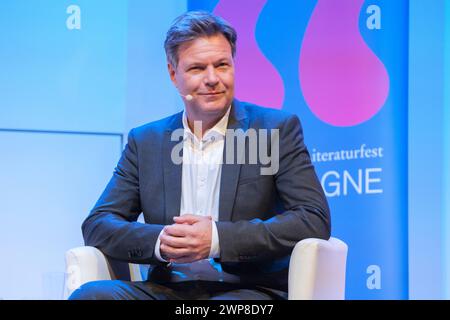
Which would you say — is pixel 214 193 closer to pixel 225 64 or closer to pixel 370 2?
pixel 225 64

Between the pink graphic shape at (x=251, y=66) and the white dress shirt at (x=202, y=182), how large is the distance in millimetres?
1439

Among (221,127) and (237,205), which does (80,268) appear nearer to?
(237,205)

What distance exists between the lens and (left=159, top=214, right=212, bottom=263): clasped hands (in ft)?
8.35

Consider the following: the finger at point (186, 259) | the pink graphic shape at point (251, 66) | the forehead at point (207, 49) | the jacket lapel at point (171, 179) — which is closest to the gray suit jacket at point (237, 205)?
the jacket lapel at point (171, 179)

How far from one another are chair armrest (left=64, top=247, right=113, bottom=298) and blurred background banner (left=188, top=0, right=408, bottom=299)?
176 cm

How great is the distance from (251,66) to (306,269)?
2193 mm

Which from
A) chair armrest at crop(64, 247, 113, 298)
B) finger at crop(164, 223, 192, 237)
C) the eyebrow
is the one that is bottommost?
chair armrest at crop(64, 247, 113, 298)

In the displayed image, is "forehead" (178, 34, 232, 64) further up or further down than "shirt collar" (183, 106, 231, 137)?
further up

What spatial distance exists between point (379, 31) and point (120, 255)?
6.73ft

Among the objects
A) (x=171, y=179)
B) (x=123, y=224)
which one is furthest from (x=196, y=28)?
(x=123, y=224)

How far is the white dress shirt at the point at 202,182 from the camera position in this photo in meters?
2.76

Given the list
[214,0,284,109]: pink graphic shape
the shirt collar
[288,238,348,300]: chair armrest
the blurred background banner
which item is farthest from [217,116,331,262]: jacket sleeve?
[214,0,284,109]: pink graphic shape

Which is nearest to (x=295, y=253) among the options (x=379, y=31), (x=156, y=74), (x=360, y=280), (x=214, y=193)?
(x=214, y=193)

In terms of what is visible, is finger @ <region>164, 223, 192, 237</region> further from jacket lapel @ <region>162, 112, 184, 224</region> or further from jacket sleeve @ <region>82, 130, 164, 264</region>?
jacket lapel @ <region>162, 112, 184, 224</region>
